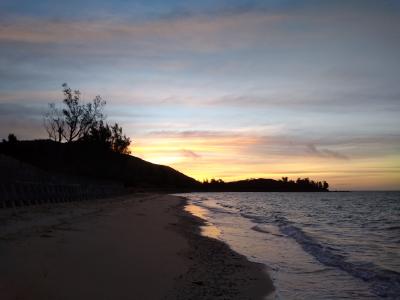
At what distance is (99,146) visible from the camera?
4751 inches

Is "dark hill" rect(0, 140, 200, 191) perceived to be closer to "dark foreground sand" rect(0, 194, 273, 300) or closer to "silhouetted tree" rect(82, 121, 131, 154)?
"silhouetted tree" rect(82, 121, 131, 154)

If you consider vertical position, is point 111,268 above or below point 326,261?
above

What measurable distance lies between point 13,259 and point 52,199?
82.0 ft

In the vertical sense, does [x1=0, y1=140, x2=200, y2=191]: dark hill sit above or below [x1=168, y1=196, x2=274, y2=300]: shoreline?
above

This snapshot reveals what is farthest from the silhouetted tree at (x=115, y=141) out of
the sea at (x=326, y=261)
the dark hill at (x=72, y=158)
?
the sea at (x=326, y=261)

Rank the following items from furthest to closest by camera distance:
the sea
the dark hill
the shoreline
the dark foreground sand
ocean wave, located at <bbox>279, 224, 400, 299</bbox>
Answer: the dark hill < ocean wave, located at <bbox>279, 224, 400, 299</bbox> < the sea < the shoreline < the dark foreground sand

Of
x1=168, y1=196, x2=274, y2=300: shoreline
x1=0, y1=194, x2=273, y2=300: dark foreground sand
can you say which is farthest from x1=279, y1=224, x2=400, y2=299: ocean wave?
x1=0, y1=194, x2=273, y2=300: dark foreground sand

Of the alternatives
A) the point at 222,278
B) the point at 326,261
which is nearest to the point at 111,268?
the point at 222,278

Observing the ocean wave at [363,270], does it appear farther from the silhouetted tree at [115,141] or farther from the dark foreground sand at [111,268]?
the silhouetted tree at [115,141]

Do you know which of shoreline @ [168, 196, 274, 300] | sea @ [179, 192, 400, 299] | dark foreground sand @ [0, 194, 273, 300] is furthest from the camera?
sea @ [179, 192, 400, 299]

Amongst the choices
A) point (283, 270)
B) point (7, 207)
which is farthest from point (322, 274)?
point (7, 207)

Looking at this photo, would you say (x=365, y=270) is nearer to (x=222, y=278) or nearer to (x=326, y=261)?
(x=326, y=261)

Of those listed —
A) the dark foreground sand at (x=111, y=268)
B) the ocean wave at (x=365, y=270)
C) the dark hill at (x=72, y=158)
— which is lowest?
the ocean wave at (x=365, y=270)

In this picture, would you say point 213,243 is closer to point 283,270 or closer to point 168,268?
point 283,270
